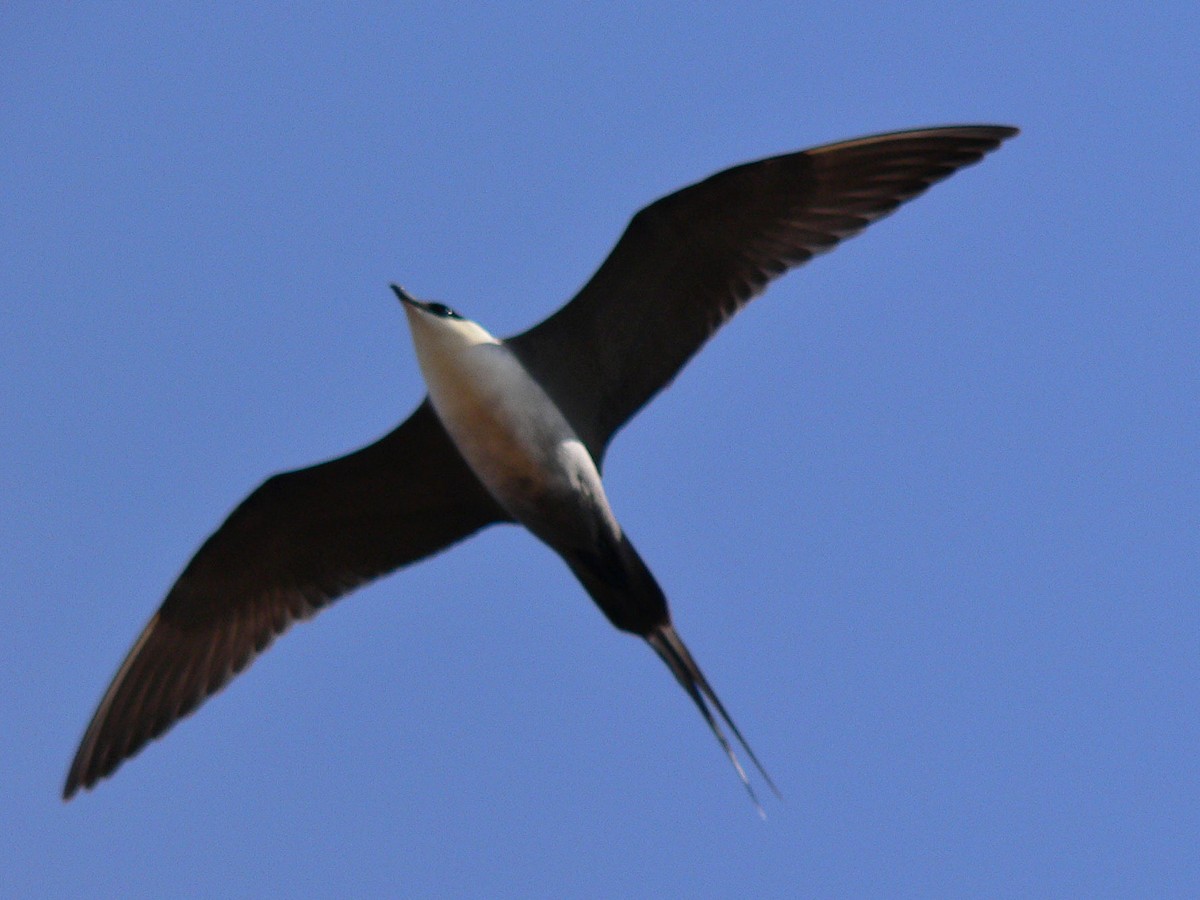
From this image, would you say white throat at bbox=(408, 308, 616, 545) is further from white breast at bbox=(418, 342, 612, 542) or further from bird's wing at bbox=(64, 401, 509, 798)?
bird's wing at bbox=(64, 401, 509, 798)

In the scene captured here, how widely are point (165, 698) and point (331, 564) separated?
55.5 inches

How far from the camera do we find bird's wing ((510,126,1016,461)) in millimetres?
10148

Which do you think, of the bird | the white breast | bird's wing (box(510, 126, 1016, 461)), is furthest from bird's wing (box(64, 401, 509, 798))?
bird's wing (box(510, 126, 1016, 461))

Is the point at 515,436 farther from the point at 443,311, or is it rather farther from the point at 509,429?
the point at 443,311

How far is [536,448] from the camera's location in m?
9.89

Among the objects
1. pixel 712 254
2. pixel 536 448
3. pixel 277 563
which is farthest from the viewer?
pixel 277 563

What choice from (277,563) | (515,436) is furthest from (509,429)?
(277,563)

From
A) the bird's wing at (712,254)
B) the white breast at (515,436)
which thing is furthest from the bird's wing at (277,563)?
the bird's wing at (712,254)

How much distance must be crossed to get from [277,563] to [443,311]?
82.9 inches

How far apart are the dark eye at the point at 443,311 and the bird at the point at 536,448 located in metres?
0.01

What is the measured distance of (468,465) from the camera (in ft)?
34.0

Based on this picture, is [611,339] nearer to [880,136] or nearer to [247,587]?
[880,136]

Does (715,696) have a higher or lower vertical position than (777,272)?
lower

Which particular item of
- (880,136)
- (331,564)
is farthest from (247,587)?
(880,136)
